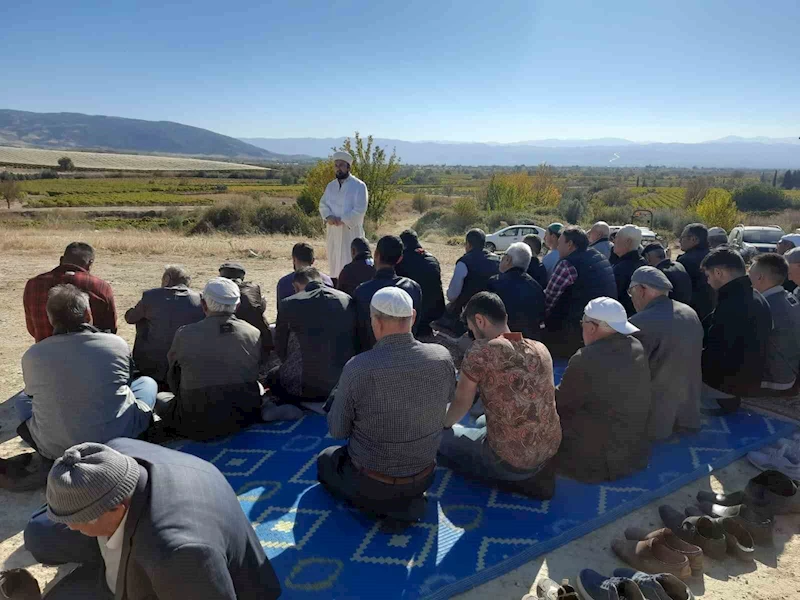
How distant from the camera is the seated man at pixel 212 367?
3564 millimetres

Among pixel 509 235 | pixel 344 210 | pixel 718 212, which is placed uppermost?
pixel 344 210

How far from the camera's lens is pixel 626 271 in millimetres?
5859

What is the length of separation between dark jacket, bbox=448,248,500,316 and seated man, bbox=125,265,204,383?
8.69 feet

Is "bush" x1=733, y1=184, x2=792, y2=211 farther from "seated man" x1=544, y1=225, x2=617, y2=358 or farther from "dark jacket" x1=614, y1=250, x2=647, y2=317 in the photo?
"seated man" x1=544, y1=225, x2=617, y2=358

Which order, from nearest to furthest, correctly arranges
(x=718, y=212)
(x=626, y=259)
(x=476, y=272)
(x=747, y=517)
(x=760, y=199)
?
(x=747, y=517)
(x=476, y=272)
(x=626, y=259)
(x=718, y=212)
(x=760, y=199)

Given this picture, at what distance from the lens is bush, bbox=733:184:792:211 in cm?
4456

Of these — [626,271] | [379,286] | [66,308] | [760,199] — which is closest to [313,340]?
[379,286]

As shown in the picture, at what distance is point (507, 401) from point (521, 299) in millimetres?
2077

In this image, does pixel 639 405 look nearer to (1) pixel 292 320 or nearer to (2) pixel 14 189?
(1) pixel 292 320

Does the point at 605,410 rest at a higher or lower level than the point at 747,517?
higher

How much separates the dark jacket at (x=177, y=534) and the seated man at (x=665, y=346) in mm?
2884

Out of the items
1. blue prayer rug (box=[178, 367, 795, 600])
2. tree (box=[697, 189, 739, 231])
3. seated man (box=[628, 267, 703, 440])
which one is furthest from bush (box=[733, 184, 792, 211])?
blue prayer rug (box=[178, 367, 795, 600])

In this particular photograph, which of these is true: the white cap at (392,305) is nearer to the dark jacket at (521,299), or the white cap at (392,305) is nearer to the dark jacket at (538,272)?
the dark jacket at (521,299)

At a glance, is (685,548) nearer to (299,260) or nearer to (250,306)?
(250,306)
